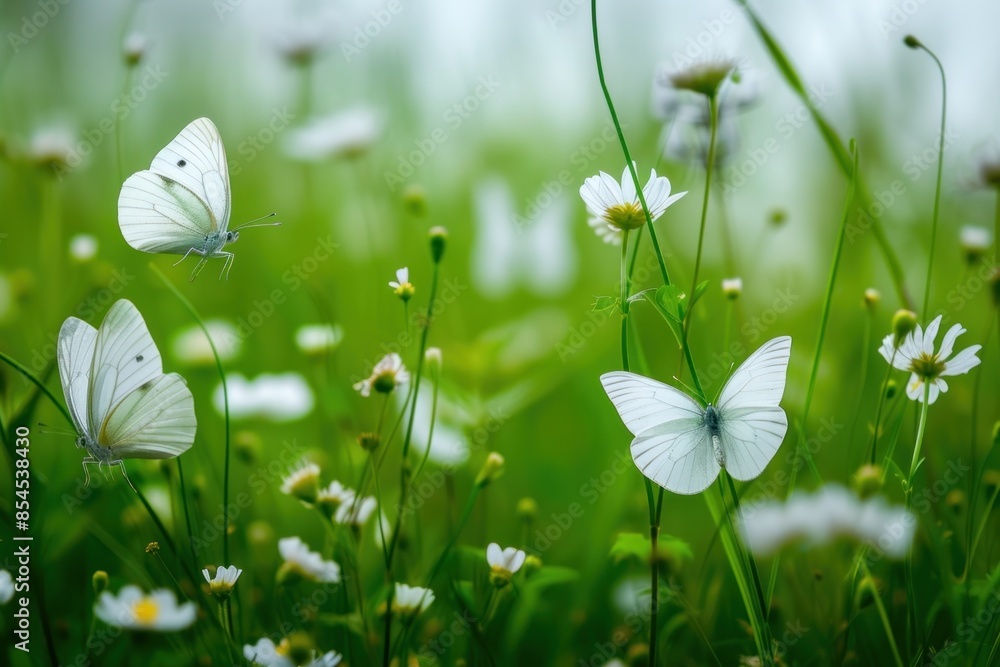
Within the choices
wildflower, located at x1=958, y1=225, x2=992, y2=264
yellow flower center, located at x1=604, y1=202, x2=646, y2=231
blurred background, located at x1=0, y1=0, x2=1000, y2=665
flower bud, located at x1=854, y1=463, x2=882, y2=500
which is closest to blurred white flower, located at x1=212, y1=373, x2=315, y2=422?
blurred background, located at x1=0, y1=0, x2=1000, y2=665

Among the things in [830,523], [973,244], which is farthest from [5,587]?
[973,244]

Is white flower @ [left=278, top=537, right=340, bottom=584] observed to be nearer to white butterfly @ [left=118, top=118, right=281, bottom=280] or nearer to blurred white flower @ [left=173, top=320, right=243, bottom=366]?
white butterfly @ [left=118, top=118, right=281, bottom=280]

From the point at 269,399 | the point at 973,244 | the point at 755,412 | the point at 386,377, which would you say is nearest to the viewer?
the point at 755,412

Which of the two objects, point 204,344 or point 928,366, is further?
point 204,344

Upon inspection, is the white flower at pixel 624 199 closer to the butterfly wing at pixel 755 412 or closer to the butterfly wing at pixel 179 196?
the butterfly wing at pixel 755 412

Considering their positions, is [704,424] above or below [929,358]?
below

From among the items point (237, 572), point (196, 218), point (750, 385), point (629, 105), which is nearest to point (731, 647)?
point (750, 385)

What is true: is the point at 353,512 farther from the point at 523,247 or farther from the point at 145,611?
the point at 523,247

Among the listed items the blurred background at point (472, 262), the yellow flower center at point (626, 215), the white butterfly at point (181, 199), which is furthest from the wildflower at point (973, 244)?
the white butterfly at point (181, 199)
